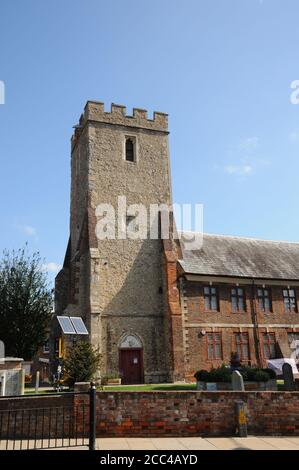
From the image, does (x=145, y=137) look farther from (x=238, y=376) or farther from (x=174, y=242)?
(x=238, y=376)

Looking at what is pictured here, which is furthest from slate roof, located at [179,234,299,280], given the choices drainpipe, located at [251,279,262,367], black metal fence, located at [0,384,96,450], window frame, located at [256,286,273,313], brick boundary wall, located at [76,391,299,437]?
black metal fence, located at [0,384,96,450]

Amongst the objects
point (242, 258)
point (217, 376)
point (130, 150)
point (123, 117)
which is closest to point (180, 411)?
point (217, 376)

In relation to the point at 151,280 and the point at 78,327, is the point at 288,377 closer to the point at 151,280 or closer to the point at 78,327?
the point at 78,327

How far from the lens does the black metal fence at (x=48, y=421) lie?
1008 cm

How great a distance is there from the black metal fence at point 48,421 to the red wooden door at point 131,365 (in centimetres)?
1454

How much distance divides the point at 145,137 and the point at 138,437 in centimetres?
2338

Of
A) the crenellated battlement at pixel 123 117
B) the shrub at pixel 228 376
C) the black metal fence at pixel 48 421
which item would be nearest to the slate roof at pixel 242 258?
the crenellated battlement at pixel 123 117

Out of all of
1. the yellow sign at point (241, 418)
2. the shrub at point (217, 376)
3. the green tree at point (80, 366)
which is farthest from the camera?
the shrub at point (217, 376)

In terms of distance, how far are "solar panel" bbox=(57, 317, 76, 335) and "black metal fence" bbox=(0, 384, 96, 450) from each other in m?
10.2

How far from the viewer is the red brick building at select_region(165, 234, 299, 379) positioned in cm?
2539

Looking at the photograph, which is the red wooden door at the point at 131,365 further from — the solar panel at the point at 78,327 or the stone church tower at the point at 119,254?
the solar panel at the point at 78,327

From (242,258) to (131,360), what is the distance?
11.1 metres

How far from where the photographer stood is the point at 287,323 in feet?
93.6
